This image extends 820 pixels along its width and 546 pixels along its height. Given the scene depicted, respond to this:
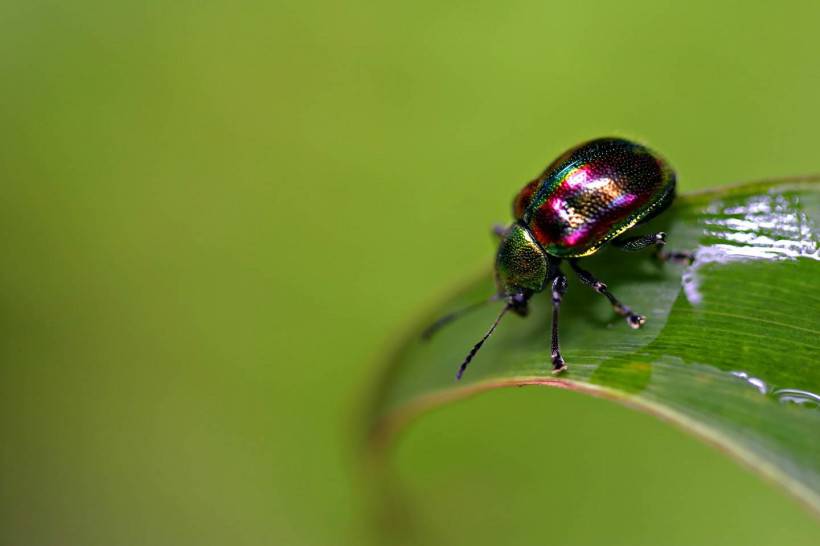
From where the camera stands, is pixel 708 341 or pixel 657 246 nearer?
pixel 708 341

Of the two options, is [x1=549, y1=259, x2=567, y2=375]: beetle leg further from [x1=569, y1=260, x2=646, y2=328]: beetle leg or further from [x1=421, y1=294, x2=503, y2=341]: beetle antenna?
[x1=421, y1=294, x2=503, y2=341]: beetle antenna

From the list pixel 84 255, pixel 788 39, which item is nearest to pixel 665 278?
pixel 788 39

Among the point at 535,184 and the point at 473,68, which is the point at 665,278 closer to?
the point at 535,184

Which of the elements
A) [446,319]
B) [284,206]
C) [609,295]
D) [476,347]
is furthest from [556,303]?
[284,206]

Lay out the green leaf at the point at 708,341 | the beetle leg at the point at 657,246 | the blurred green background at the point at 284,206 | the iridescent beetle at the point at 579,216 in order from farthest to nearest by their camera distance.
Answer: the blurred green background at the point at 284,206
the iridescent beetle at the point at 579,216
the beetle leg at the point at 657,246
the green leaf at the point at 708,341

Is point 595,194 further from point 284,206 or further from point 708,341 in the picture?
point 284,206

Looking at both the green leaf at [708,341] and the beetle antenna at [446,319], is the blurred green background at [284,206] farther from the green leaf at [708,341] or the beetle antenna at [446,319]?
the green leaf at [708,341]

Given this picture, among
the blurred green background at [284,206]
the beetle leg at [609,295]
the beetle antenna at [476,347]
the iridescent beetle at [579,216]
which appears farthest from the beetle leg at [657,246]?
the blurred green background at [284,206]
